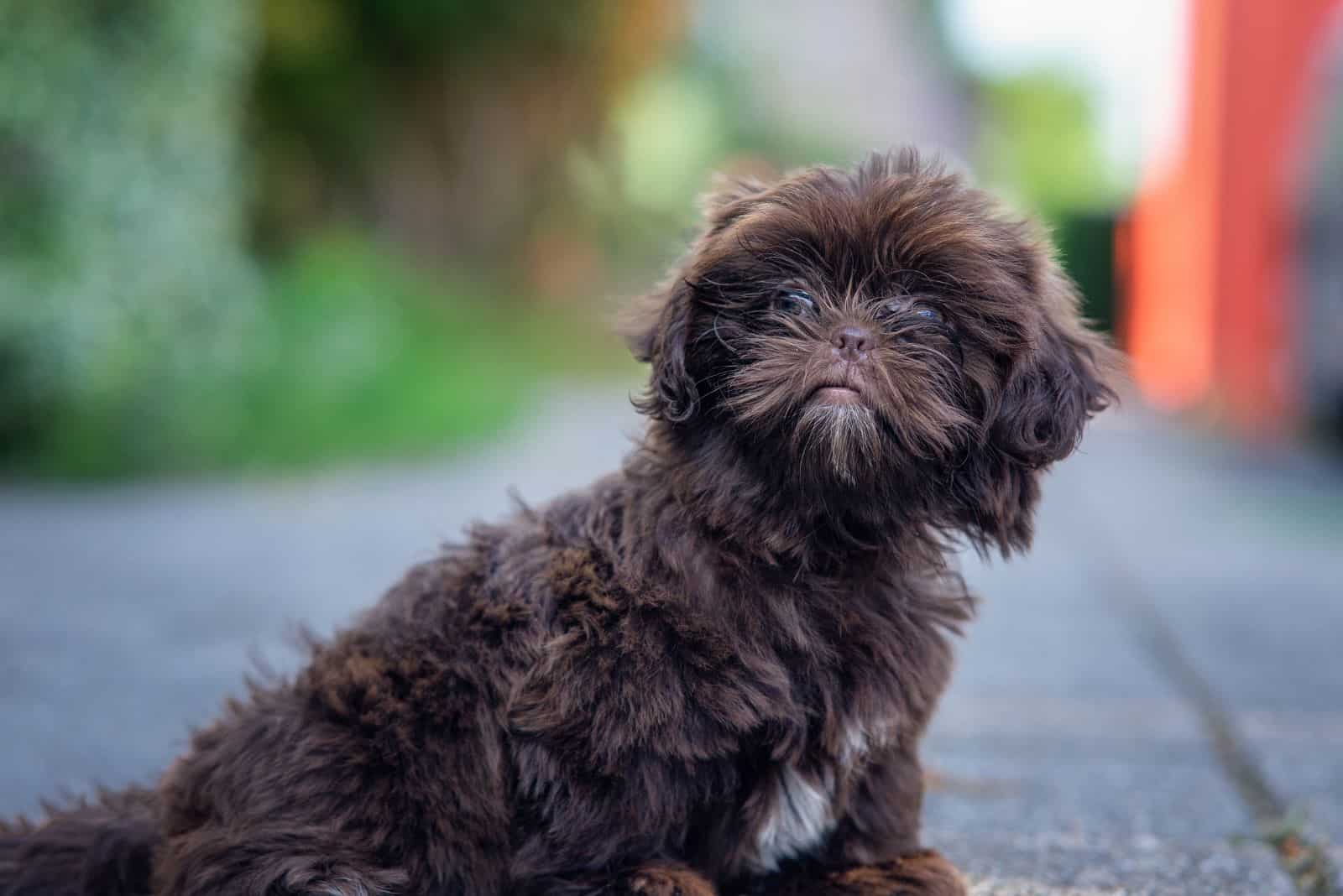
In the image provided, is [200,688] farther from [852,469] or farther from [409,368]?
[409,368]

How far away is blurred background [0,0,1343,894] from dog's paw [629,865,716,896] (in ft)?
3.41

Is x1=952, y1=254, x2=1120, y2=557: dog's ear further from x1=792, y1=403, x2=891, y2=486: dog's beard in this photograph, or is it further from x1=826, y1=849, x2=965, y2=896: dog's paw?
x1=826, y1=849, x2=965, y2=896: dog's paw

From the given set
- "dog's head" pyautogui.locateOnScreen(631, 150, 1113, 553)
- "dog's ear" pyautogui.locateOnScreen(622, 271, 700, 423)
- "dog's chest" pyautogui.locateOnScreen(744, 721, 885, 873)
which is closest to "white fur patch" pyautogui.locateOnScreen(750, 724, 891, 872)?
"dog's chest" pyautogui.locateOnScreen(744, 721, 885, 873)

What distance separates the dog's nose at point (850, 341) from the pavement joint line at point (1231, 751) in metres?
1.90

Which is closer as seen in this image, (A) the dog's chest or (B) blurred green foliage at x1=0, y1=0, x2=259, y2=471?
(A) the dog's chest

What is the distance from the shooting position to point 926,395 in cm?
271

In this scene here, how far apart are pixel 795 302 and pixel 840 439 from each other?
316 mm

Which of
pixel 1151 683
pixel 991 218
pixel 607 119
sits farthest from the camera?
pixel 607 119

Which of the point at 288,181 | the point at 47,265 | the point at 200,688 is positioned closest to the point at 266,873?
the point at 200,688

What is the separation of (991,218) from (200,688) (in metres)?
3.53

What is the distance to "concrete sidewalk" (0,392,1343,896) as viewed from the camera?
12.8 feet

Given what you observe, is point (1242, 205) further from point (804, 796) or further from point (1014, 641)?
point (804, 796)

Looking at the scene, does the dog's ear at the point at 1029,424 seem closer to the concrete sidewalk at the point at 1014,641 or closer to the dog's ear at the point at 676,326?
the dog's ear at the point at 676,326

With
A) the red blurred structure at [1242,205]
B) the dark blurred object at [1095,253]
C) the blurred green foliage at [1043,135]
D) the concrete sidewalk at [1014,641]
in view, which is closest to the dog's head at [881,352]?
the concrete sidewalk at [1014,641]
